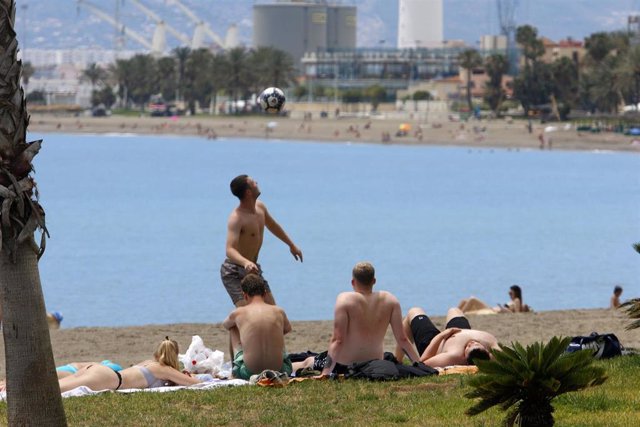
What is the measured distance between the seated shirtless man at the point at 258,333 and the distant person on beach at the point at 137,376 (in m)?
0.39

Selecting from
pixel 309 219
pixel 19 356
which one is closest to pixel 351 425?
pixel 19 356

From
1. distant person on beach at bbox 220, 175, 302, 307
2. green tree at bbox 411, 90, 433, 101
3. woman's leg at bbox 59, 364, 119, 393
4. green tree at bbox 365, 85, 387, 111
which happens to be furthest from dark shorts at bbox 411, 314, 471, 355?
green tree at bbox 365, 85, 387, 111

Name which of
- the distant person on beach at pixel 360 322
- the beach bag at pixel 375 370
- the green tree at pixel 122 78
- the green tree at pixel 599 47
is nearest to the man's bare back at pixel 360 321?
the distant person on beach at pixel 360 322

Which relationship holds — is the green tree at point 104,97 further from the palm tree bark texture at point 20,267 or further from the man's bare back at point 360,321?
the palm tree bark texture at point 20,267

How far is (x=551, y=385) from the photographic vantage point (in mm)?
7391

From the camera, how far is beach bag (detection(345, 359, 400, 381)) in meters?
10.0

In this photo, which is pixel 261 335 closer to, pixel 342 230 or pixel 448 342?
pixel 448 342

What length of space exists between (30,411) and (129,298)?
951 inches

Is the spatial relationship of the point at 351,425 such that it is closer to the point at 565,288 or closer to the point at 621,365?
the point at 621,365

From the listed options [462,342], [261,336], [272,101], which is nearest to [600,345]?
[462,342]

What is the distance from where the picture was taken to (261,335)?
10352 millimetres

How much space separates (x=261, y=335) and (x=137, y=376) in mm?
907

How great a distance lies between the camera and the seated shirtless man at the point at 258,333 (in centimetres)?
1036

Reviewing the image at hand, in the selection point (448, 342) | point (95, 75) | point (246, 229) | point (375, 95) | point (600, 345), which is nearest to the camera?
point (600, 345)
